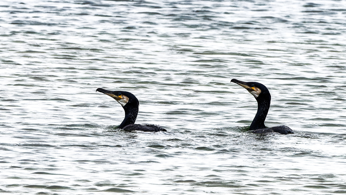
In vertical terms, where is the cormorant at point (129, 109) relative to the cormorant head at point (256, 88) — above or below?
below

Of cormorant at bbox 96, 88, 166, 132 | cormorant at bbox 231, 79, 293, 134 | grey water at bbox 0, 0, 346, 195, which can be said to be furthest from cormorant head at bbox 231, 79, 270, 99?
cormorant at bbox 96, 88, 166, 132

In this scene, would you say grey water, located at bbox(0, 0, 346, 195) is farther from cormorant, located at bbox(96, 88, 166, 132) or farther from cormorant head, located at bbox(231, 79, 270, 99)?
cormorant head, located at bbox(231, 79, 270, 99)

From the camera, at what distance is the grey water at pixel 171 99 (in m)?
12.3

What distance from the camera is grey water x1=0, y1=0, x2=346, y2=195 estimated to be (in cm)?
1226

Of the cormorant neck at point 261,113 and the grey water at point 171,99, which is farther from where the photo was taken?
the cormorant neck at point 261,113

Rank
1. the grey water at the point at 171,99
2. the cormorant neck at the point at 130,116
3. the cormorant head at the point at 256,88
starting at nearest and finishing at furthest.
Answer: the grey water at the point at 171,99, the cormorant neck at the point at 130,116, the cormorant head at the point at 256,88

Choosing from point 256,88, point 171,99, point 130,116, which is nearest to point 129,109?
point 130,116

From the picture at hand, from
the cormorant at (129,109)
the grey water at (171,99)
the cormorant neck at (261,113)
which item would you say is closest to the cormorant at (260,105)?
the cormorant neck at (261,113)

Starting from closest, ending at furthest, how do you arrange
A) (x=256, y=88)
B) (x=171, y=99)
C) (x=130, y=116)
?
(x=130, y=116) → (x=256, y=88) → (x=171, y=99)

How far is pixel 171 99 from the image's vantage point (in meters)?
19.5

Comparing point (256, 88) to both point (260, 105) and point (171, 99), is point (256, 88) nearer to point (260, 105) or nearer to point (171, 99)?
point (260, 105)

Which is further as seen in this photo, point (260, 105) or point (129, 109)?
point (260, 105)

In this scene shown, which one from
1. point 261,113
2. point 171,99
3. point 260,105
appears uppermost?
point 260,105

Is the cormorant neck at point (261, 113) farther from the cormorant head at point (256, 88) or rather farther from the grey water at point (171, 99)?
the grey water at point (171, 99)
